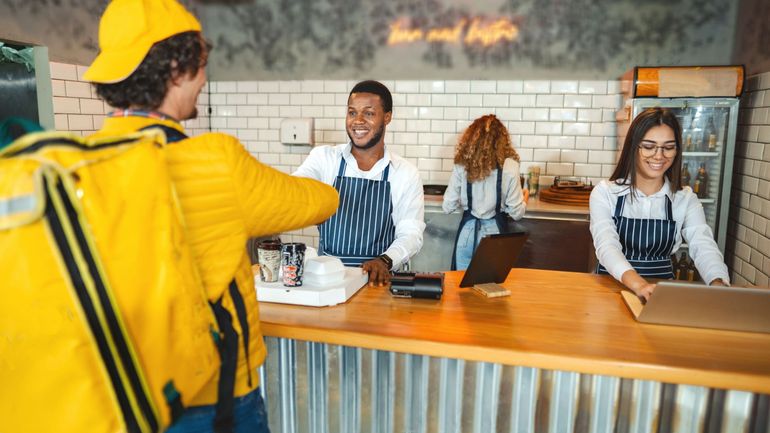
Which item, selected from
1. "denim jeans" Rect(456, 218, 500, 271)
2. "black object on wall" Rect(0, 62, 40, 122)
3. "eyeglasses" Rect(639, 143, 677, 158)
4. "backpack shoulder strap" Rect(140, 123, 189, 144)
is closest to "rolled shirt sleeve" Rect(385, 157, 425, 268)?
"eyeglasses" Rect(639, 143, 677, 158)

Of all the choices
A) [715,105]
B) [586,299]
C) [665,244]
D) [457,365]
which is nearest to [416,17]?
[715,105]

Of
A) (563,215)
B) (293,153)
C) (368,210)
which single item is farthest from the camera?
(293,153)

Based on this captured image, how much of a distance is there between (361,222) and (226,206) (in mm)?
1675

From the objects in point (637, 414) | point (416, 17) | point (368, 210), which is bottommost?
point (637, 414)

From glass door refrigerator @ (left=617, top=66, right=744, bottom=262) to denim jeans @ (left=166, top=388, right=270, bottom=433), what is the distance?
3895mm

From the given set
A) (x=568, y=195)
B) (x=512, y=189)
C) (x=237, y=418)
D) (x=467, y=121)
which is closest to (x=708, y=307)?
(x=237, y=418)

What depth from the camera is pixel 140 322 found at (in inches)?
38.3

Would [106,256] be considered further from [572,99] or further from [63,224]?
[572,99]

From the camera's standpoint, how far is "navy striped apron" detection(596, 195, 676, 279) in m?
2.63

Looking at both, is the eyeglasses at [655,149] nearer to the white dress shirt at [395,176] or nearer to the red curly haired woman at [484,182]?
the white dress shirt at [395,176]

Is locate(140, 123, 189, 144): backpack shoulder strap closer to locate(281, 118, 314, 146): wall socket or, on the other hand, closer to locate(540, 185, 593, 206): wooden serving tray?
locate(540, 185, 593, 206): wooden serving tray

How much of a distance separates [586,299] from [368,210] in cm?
125

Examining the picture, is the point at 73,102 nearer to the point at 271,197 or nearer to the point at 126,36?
the point at 126,36

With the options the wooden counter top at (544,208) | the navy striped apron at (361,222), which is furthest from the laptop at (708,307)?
the wooden counter top at (544,208)
